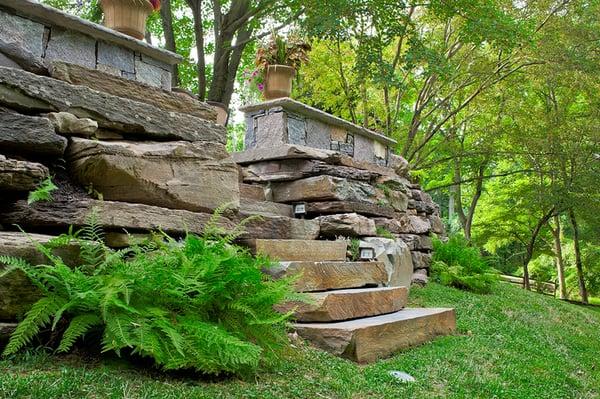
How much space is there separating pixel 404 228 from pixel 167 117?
489 centimetres

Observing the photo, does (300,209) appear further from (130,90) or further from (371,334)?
(130,90)

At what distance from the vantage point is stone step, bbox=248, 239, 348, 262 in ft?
14.6

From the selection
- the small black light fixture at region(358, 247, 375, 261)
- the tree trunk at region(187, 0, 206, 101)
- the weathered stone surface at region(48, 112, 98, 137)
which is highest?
the tree trunk at region(187, 0, 206, 101)

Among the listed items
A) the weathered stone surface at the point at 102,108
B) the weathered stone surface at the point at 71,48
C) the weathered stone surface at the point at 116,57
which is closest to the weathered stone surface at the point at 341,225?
the weathered stone surface at the point at 102,108

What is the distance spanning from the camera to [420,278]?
805 centimetres

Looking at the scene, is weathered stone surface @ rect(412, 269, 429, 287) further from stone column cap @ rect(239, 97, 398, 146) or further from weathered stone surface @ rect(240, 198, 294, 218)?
weathered stone surface @ rect(240, 198, 294, 218)

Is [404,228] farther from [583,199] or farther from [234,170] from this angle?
[583,199]

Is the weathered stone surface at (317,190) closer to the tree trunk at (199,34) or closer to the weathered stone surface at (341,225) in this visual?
the weathered stone surface at (341,225)

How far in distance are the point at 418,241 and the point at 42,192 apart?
21.2 ft

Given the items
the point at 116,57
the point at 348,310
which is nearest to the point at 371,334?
the point at 348,310

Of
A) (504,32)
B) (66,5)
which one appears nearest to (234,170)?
(504,32)

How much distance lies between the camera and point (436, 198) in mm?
29719

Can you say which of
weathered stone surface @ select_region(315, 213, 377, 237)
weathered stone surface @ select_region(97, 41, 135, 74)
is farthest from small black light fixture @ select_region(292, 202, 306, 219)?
weathered stone surface @ select_region(97, 41, 135, 74)

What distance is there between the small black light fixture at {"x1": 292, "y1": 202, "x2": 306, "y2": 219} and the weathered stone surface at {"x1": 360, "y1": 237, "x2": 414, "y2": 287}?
0.78 m
